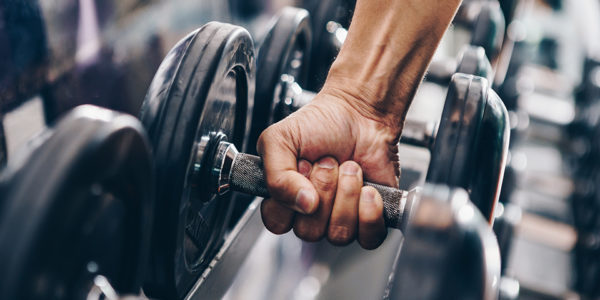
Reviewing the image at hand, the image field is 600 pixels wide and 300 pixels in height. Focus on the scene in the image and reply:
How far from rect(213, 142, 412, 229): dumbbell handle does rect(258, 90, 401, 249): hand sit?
0.01m

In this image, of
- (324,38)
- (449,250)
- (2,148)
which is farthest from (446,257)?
(324,38)

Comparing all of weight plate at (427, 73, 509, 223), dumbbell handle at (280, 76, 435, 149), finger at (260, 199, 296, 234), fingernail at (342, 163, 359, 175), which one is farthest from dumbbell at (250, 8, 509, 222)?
dumbbell handle at (280, 76, 435, 149)

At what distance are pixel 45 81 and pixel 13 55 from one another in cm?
12

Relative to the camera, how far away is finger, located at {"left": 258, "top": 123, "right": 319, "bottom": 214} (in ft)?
2.23

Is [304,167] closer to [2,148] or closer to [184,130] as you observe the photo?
[184,130]

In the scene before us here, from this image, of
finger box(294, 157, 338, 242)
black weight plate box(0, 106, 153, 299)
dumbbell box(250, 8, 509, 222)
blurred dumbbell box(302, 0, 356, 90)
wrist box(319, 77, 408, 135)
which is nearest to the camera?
black weight plate box(0, 106, 153, 299)

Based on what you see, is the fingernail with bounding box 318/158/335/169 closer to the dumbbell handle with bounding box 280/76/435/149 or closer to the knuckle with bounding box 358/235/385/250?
the knuckle with bounding box 358/235/385/250

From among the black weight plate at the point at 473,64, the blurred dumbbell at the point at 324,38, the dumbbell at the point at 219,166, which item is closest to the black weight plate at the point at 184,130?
the dumbbell at the point at 219,166

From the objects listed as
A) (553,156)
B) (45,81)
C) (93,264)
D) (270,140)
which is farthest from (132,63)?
(553,156)

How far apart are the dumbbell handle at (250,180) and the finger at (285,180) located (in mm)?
17

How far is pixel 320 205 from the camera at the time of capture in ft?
2.35

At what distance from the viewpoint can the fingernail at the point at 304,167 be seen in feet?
2.48

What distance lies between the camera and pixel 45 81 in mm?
1068

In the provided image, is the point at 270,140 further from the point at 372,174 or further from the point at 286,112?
the point at 286,112
